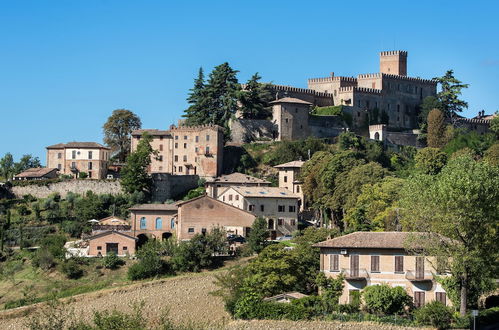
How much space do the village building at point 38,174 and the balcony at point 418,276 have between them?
166 ft

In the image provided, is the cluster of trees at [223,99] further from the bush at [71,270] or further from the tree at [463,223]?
the tree at [463,223]

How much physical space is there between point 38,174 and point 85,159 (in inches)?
186

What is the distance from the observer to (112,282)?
63938 millimetres

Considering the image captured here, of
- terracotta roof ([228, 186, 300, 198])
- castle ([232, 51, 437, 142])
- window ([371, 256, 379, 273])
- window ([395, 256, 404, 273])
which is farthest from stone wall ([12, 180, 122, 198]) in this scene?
window ([395, 256, 404, 273])

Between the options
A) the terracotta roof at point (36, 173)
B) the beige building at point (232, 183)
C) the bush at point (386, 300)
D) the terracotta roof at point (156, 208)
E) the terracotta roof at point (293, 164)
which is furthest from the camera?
the terracotta roof at point (36, 173)

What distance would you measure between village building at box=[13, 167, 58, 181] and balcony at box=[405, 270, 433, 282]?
166 ft

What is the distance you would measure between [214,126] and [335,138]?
14583mm

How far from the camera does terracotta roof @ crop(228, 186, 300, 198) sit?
7912 cm

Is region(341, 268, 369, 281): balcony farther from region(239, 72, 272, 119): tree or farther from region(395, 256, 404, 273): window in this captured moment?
region(239, 72, 272, 119): tree

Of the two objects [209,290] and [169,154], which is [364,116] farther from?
[209,290]

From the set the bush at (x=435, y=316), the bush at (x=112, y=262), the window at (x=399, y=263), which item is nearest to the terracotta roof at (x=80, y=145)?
the bush at (x=112, y=262)

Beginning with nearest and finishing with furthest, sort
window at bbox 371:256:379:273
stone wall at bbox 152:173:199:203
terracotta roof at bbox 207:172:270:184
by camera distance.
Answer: window at bbox 371:256:379:273 < stone wall at bbox 152:173:199:203 < terracotta roof at bbox 207:172:270:184

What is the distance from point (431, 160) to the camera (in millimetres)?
88125

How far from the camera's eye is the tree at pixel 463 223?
150 feet
